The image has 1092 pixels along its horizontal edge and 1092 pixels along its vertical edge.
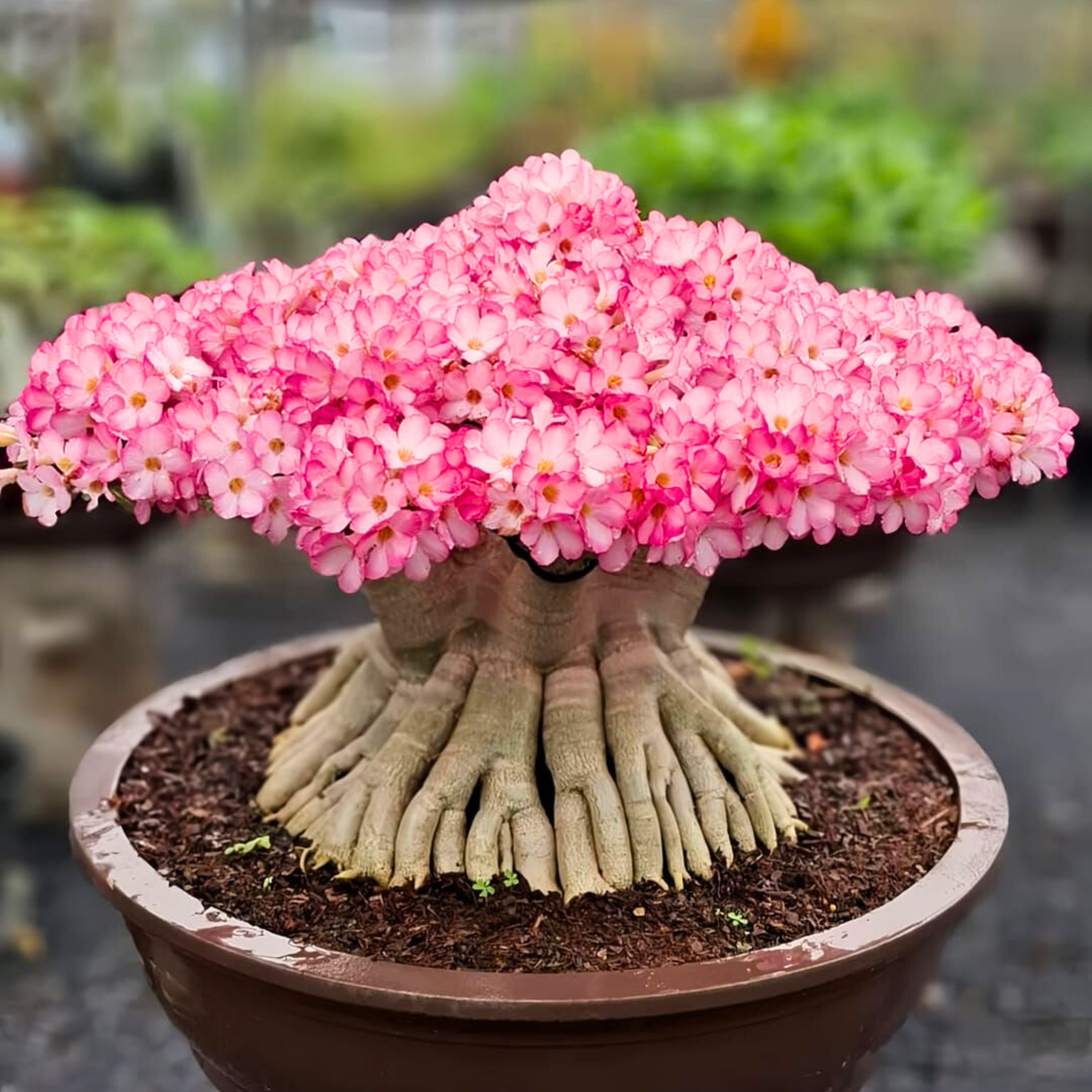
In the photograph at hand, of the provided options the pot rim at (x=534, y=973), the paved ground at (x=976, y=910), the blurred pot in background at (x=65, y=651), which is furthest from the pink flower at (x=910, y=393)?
the blurred pot in background at (x=65, y=651)

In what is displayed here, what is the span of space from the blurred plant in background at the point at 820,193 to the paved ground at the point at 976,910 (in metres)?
1.16

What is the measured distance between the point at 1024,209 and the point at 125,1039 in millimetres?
5228

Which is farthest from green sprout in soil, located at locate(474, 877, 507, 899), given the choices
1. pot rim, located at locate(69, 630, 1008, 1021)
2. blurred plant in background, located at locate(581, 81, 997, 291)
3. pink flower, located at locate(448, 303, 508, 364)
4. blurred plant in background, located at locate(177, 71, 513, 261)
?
blurred plant in background, located at locate(177, 71, 513, 261)

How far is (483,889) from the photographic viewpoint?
54.2 inches

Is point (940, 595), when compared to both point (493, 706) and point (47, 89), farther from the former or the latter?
point (493, 706)

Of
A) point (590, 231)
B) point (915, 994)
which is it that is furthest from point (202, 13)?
point (915, 994)

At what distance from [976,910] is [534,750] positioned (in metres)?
1.69

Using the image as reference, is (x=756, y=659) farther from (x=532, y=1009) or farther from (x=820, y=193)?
(x=820, y=193)

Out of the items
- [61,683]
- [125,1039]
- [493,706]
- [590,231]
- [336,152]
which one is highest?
[590,231]

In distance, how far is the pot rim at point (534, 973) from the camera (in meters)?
1.16

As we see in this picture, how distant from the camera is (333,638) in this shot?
2.01 m

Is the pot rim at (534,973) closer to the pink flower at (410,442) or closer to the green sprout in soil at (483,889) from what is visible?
the green sprout in soil at (483,889)

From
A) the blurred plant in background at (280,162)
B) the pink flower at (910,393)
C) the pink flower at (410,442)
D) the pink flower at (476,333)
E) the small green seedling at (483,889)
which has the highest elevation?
the pink flower at (476,333)

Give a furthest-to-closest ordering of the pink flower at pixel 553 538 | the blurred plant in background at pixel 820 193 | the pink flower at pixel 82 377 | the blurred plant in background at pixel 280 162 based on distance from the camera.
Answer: the blurred plant in background at pixel 280 162 → the blurred plant in background at pixel 820 193 → the pink flower at pixel 82 377 → the pink flower at pixel 553 538
